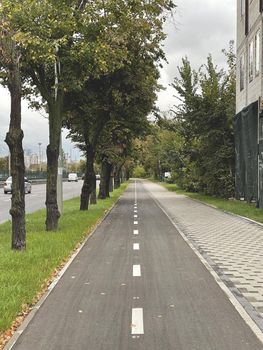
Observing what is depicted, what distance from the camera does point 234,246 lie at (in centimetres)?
1284

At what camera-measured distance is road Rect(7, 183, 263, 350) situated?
5.38m

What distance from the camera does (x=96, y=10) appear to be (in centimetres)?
1435

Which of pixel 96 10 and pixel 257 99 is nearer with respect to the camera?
pixel 96 10

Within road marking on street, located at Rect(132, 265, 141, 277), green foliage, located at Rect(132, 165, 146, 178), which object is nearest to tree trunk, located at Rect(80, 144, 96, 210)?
road marking on street, located at Rect(132, 265, 141, 277)

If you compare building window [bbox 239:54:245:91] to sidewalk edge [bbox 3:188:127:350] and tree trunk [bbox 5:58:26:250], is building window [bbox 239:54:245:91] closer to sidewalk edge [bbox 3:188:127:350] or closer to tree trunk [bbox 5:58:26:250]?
sidewalk edge [bbox 3:188:127:350]

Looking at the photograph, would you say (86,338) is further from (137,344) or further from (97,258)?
(97,258)

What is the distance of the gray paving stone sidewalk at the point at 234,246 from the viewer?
328 inches

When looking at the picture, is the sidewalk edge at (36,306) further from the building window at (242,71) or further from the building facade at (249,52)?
the building window at (242,71)

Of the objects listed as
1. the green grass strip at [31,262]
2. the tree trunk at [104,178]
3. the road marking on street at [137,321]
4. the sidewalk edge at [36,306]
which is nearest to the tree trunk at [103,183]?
the tree trunk at [104,178]

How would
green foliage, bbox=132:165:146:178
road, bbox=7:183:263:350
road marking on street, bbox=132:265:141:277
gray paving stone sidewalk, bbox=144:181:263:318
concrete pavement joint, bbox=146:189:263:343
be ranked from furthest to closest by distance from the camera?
green foliage, bbox=132:165:146:178 → road marking on street, bbox=132:265:141:277 → gray paving stone sidewalk, bbox=144:181:263:318 → concrete pavement joint, bbox=146:189:263:343 → road, bbox=7:183:263:350

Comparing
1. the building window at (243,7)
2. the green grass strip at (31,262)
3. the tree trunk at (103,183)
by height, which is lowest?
the green grass strip at (31,262)

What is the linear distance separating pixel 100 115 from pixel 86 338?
2020 centimetres

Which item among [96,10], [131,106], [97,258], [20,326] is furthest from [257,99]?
[20,326]

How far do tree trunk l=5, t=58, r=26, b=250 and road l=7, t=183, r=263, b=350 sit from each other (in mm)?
1516
